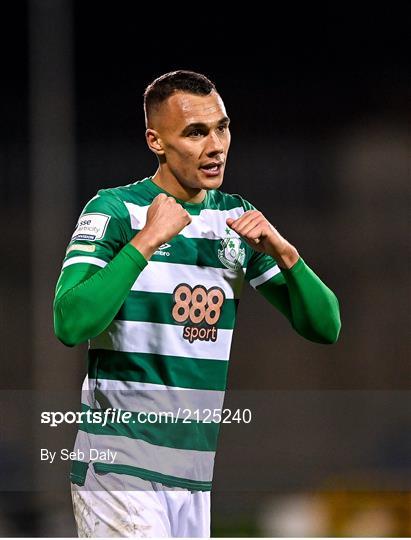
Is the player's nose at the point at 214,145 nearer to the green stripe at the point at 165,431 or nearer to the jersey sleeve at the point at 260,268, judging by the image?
the jersey sleeve at the point at 260,268

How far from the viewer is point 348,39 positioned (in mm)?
4879

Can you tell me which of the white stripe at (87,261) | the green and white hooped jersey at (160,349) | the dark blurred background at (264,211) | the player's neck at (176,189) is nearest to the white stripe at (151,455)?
the green and white hooped jersey at (160,349)

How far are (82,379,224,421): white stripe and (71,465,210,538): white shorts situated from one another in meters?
0.13

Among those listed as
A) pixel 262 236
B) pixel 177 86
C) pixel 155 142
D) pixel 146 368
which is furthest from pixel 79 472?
pixel 177 86

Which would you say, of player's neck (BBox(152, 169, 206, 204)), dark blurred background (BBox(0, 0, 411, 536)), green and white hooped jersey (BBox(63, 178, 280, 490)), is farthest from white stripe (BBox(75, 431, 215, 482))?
dark blurred background (BBox(0, 0, 411, 536))

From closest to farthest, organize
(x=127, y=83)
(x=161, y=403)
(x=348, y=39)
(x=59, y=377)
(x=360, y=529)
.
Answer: (x=161, y=403)
(x=360, y=529)
(x=59, y=377)
(x=127, y=83)
(x=348, y=39)

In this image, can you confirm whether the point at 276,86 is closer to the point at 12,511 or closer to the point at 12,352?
the point at 12,352

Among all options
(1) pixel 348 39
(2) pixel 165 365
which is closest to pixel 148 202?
(2) pixel 165 365

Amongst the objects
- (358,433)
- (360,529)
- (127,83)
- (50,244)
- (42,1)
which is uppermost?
(42,1)

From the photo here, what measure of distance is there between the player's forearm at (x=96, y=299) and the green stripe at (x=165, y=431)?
0.23 meters

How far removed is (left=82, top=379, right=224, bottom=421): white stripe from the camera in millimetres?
1957

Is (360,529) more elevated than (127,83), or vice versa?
(127,83)

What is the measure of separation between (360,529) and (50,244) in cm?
173
